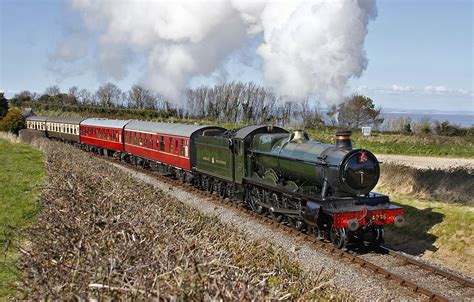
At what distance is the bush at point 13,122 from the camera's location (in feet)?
188

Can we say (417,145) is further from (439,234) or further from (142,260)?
(142,260)

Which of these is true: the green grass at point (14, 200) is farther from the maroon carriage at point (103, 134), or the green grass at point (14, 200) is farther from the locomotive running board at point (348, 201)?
the locomotive running board at point (348, 201)

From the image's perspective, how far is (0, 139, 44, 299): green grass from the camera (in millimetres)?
8984

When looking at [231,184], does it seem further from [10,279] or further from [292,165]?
A: [10,279]

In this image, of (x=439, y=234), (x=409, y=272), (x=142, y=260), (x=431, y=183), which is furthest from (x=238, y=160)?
(x=142, y=260)

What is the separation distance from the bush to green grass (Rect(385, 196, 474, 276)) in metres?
51.9

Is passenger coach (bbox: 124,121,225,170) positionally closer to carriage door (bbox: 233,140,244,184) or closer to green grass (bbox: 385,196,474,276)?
carriage door (bbox: 233,140,244,184)

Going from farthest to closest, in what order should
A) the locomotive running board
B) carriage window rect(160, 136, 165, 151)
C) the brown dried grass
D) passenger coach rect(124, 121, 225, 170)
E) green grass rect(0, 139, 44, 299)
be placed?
carriage window rect(160, 136, 165, 151)
passenger coach rect(124, 121, 225, 170)
the brown dried grass
the locomotive running board
green grass rect(0, 139, 44, 299)

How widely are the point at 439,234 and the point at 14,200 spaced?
13.3 m

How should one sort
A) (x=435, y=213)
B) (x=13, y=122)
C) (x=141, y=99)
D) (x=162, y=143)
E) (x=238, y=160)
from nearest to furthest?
(x=435, y=213), (x=238, y=160), (x=162, y=143), (x=13, y=122), (x=141, y=99)

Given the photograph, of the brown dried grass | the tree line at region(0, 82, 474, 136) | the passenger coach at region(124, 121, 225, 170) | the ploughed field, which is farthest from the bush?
the ploughed field

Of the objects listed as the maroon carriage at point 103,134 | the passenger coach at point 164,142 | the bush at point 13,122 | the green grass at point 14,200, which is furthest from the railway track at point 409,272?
the bush at point 13,122

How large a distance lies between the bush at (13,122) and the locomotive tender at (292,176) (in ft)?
129

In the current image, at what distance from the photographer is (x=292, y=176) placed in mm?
14992
